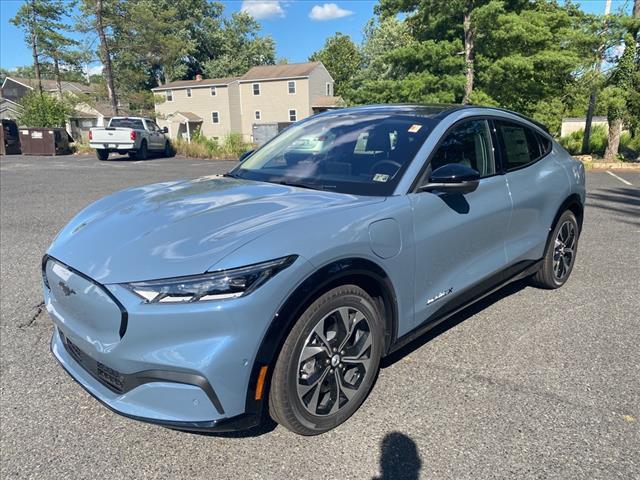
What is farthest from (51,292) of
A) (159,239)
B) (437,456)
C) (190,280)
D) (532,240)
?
(532,240)

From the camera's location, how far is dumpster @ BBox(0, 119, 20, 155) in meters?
28.0

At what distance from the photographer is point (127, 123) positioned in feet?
74.7

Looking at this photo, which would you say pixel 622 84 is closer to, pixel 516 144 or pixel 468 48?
pixel 468 48

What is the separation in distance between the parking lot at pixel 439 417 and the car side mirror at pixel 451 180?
1.19 metres

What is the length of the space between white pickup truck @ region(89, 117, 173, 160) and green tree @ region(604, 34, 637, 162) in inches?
751

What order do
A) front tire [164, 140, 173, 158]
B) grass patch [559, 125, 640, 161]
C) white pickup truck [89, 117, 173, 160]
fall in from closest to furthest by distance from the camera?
1. grass patch [559, 125, 640, 161]
2. white pickup truck [89, 117, 173, 160]
3. front tire [164, 140, 173, 158]

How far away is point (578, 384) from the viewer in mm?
2980

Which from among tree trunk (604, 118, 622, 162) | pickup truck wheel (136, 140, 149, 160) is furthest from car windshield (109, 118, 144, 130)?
tree trunk (604, 118, 622, 162)

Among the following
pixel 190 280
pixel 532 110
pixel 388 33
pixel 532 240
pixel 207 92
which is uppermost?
pixel 388 33

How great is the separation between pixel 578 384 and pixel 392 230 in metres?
1.57

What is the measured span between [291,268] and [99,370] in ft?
3.53

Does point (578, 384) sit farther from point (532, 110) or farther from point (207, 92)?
point (207, 92)

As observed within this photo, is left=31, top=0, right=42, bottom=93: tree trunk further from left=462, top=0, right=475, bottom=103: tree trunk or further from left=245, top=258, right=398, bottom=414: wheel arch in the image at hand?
left=245, top=258, right=398, bottom=414: wheel arch

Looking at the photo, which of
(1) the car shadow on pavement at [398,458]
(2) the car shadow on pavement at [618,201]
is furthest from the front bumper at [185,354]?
(2) the car shadow on pavement at [618,201]
